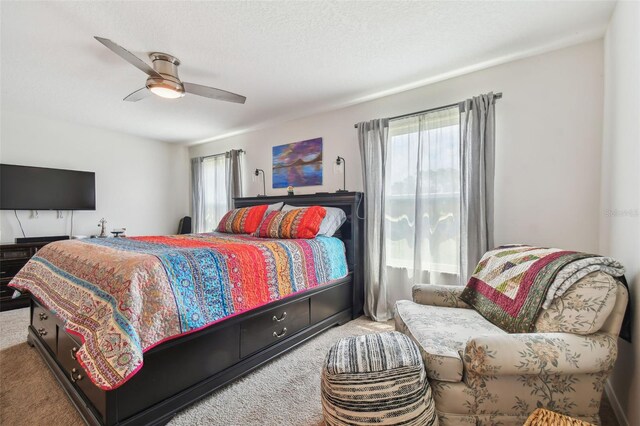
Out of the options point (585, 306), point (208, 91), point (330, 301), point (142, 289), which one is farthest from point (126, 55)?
point (585, 306)

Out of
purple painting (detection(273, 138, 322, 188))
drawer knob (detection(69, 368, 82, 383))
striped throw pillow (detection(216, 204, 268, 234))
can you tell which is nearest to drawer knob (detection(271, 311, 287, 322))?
drawer knob (detection(69, 368, 82, 383))

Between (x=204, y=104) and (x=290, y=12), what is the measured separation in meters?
2.00

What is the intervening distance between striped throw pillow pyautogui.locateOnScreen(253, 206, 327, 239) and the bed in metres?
0.19

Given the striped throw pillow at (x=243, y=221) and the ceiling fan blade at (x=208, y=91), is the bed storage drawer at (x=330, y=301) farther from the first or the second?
the ceiling fan blade at (x=208, y=91)

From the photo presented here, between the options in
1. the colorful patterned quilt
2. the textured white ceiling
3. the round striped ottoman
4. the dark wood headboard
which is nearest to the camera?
the round striped ottoman

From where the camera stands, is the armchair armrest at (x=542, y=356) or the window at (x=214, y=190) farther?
the window at (x=214, y=190)

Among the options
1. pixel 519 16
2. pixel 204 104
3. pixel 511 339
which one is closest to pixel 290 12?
pixel 519 16

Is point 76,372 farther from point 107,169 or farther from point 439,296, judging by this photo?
point 107,169

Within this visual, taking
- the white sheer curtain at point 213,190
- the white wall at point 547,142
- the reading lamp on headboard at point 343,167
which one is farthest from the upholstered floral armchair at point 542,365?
A: the white sheer curtain at point 213,190

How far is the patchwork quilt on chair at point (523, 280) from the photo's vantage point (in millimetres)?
1312

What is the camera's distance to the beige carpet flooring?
1.53m

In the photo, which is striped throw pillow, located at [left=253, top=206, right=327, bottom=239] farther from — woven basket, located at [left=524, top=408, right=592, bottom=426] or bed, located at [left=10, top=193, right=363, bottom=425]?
woven basket, located at [left=524, top=408, right=592, bottom=426]

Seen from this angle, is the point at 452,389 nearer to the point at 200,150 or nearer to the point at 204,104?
the point at 204,104

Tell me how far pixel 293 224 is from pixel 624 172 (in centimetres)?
233
